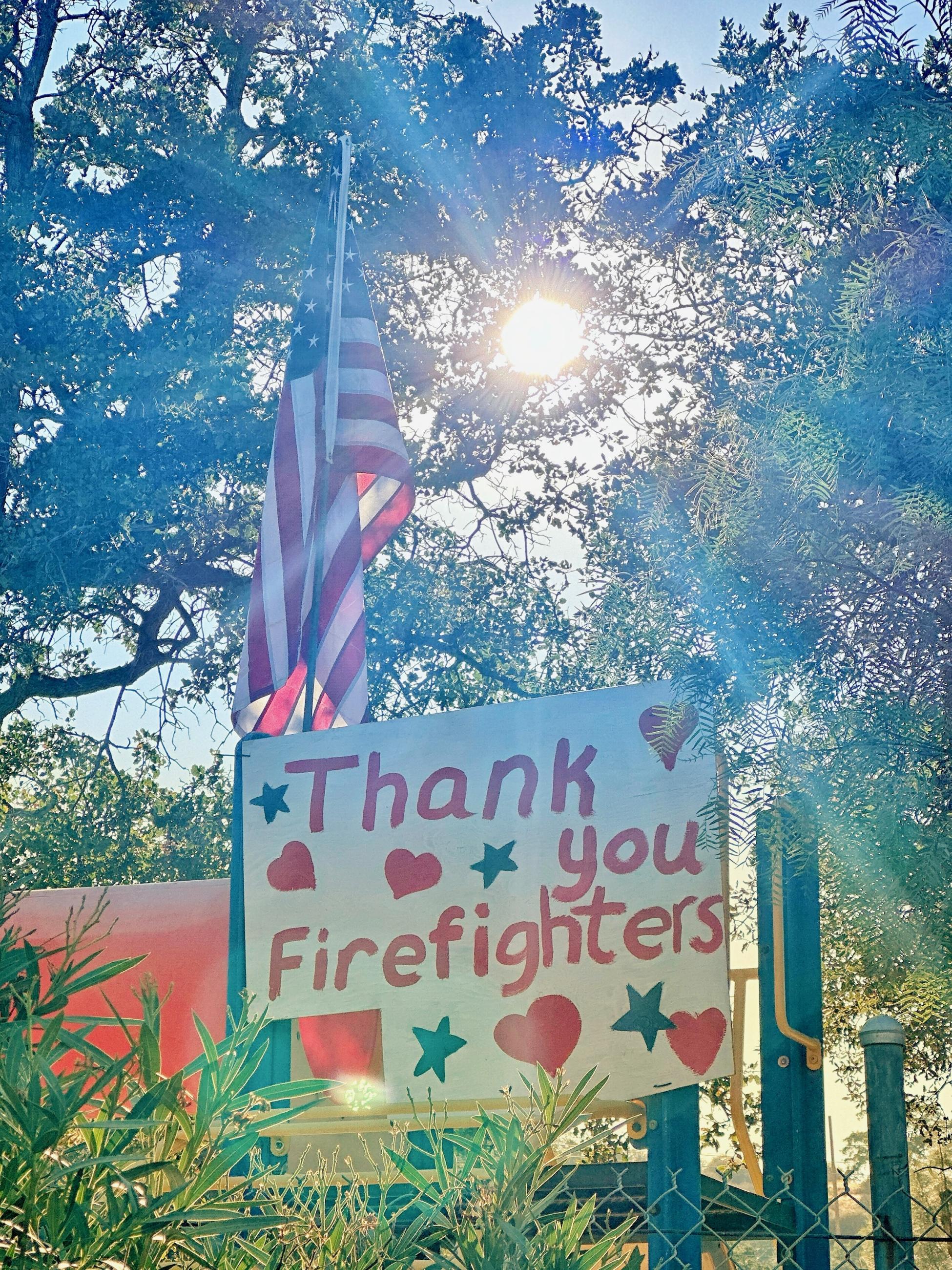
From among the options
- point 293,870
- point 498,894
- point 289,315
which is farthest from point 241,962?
point 289,315

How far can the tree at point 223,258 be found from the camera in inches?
397

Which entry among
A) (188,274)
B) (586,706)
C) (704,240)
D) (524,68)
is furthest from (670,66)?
(586,706)

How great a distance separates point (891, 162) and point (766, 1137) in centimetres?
298

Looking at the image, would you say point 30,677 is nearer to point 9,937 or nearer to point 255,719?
point 255,719

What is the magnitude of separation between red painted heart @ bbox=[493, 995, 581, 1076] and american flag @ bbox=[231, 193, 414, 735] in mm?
2371

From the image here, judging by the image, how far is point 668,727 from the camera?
3.09 meters

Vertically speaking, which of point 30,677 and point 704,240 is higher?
point 704,240

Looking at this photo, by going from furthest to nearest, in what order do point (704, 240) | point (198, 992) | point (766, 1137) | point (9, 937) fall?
1. point (704, 240)
2. point (198, 992)
3. point (766, 1137)
4. point (9, 937)

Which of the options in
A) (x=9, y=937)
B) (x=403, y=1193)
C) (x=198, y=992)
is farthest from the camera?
(x=198, y=992)

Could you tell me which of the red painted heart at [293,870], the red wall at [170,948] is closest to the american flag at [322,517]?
the red wall at [170,948]

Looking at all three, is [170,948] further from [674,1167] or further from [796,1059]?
[796,1059]

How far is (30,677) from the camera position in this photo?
11.3m

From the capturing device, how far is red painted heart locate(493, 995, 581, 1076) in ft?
14.0

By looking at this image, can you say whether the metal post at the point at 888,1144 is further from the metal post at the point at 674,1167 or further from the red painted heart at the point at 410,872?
the red painted heart at the point at 410,872
